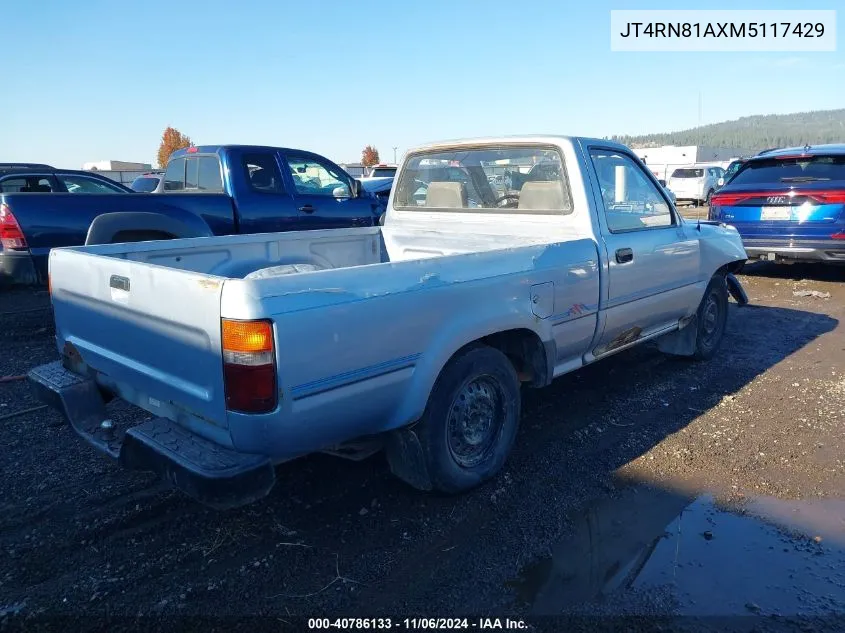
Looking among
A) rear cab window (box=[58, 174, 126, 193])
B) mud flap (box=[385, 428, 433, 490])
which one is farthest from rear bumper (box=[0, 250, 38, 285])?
mud flap (box=[385, 428, 433, 490])

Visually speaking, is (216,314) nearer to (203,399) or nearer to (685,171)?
(203,399)

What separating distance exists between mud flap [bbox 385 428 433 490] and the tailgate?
901 millimetres

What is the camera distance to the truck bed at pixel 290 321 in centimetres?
242

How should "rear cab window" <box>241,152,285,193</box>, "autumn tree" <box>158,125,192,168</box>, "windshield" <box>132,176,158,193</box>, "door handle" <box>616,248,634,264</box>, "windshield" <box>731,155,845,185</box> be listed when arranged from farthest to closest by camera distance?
"autumn tree" <box>158,125,192,168</box>
"windshield" <box>132,176,158,193</box>
"windshield" <box>731,155,845,185</box>
"rear cab window" <box>241,152,285,193</box>
"door handle" <box>616,248,634,264</box>

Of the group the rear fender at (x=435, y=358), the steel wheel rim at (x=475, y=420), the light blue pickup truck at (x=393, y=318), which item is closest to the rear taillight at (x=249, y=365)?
the light blue pickup truck at (x=393, y=318)

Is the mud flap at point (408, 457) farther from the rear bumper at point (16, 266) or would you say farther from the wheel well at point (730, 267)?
the rear bumper at point (16, 266)

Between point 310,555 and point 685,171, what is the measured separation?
1111 inches

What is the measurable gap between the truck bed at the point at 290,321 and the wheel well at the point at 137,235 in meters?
→ 2.67

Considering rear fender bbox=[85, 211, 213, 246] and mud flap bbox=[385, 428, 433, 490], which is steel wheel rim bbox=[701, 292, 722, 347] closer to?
mud flap bbox=[385, 428, 433, 490]

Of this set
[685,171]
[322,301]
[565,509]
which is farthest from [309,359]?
[685,171]

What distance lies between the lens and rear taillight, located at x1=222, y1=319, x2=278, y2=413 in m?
2.33

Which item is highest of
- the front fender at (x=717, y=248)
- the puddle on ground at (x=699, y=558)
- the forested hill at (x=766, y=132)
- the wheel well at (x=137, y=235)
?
the forested hill at (x=766, y=132)

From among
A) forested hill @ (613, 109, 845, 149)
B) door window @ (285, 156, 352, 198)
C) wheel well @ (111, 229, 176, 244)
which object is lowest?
wheel well @ (111, 229, 176, 244)

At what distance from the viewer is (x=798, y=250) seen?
8445mm
